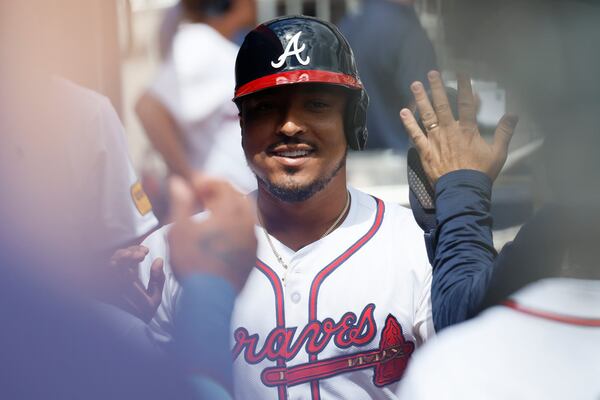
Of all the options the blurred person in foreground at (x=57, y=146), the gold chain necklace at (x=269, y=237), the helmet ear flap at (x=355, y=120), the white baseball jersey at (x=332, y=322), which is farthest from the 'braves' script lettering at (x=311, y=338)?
the helmet ear flap at (x=355, y=120)

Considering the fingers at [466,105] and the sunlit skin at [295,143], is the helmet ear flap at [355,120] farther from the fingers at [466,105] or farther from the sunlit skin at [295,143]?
the fingers at [466,105]

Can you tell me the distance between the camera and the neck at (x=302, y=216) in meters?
1.68

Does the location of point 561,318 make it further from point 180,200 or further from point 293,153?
point 180,200

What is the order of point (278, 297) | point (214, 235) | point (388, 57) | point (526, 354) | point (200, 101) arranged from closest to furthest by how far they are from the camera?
1. point (526, 354)
2. point (278, 297)
3. point (214, 235)
4. point (200, 101)
5. point (388, 57)

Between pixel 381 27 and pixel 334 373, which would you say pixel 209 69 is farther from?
pixel 334 373

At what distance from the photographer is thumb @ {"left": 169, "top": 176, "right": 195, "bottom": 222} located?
1776 millimetres

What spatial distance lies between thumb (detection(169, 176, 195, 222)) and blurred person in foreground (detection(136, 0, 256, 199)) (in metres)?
0.02

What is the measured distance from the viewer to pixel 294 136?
1.58 m

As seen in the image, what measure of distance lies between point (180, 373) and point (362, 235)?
45 centimetres

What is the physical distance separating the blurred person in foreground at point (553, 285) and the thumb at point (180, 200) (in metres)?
0.65

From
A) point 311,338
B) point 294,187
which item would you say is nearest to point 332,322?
point 311,338

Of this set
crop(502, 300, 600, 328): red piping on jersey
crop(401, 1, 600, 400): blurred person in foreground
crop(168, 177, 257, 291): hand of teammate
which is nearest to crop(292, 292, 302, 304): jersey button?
crop(168, 177, 257, 291): hand of teammate

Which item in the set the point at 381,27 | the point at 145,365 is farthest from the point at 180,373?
the point at 381,27

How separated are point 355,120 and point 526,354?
71 centimetres
